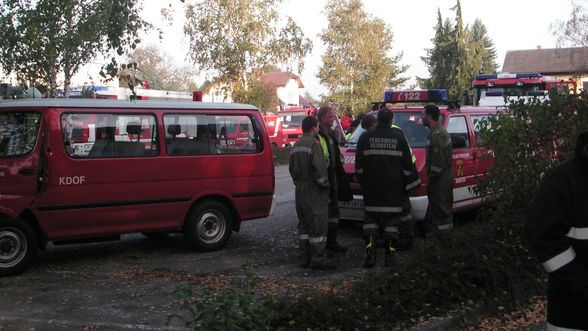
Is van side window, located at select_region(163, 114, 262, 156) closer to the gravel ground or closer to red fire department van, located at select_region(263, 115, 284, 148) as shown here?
the gravel ground

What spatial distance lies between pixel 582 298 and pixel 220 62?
110 ft

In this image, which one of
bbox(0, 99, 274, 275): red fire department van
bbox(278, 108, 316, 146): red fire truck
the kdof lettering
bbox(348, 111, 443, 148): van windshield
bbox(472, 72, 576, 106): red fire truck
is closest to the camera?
bbox(0, 99, 274, 275): red fire department van

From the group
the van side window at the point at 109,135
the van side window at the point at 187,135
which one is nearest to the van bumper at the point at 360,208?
the van side window at the point at 187,135

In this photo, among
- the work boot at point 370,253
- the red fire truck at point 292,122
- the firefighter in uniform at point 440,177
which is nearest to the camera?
the work boot at point 370,253

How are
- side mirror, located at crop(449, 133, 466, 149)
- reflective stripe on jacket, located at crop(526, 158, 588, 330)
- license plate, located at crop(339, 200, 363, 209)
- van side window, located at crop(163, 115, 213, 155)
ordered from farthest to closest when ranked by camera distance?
side mirror, located at crop(449, 133, 466, 149), license plate, located at crop(339, 200, 363, 209), van side window, located at crop(163, 115, 213, 155), reflective stripe on jacket, located at crop(526, 158, 588, 330)

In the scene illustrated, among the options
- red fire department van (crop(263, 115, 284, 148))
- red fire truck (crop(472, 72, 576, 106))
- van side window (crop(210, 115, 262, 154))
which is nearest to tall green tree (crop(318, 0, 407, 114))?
red fire department van (crop(263, 115, 284, 148))

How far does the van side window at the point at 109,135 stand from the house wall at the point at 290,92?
8927cm

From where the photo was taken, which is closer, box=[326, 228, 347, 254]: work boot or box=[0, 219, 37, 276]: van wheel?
box=[0, 219, 37, 276]: van wheel

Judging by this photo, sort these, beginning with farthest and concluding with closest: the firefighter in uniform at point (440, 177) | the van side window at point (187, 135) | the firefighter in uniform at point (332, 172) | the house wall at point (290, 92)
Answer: the house wall at point (290, 92) → the van side window at point (187, 135) → the firefighter in uniform at point (440, 177) → the firefighter in uniform at point (332, 172)

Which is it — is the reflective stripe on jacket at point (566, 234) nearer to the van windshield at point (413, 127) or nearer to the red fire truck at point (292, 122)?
the van windshield at point (413, 127)

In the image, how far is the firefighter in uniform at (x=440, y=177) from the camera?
7422 millimetres

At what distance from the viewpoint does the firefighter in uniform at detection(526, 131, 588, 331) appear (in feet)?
8.29

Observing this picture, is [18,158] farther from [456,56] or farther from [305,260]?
[456,56]

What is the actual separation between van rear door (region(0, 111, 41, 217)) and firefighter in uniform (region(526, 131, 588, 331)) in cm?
572
